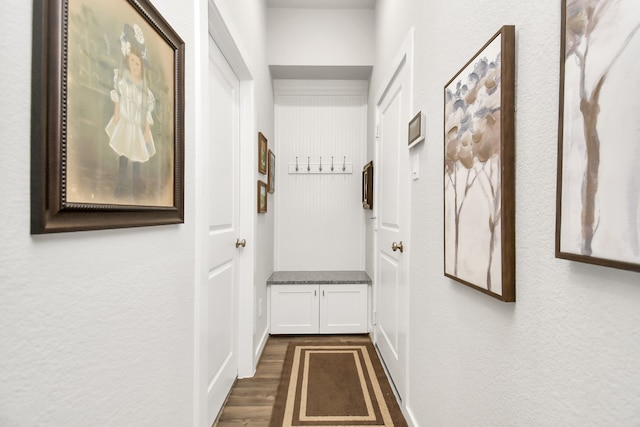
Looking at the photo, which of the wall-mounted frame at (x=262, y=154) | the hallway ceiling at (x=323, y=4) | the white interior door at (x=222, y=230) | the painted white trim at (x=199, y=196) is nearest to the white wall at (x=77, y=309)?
the painted white trim at (x=199, y=196)

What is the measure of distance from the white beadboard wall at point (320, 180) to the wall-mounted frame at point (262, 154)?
2.29 feet

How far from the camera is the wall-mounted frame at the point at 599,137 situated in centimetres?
50

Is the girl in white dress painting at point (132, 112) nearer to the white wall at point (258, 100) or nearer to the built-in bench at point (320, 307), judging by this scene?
the white wall at point (258, 100)

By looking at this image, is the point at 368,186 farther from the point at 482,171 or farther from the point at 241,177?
the point at 482,171

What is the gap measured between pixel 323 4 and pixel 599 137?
3.01 metres

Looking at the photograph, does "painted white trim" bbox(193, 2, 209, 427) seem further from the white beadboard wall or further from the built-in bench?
the white beadboard wall

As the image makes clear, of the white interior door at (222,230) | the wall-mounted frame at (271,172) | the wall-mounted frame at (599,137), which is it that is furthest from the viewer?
the wall-mounted frame at (271,172)

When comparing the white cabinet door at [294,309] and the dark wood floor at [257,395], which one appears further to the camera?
the white cabinet door at [294,309]

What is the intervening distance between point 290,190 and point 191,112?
210 cm

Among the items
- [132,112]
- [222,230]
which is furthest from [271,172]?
[132,112]

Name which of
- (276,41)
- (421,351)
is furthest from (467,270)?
(276,41)

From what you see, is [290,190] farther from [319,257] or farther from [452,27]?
[452,27]

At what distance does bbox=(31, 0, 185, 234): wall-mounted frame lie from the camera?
578mm

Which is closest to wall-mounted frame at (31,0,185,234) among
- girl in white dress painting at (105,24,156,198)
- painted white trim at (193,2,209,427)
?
girl in white dress painting at (105,24,156,198)
